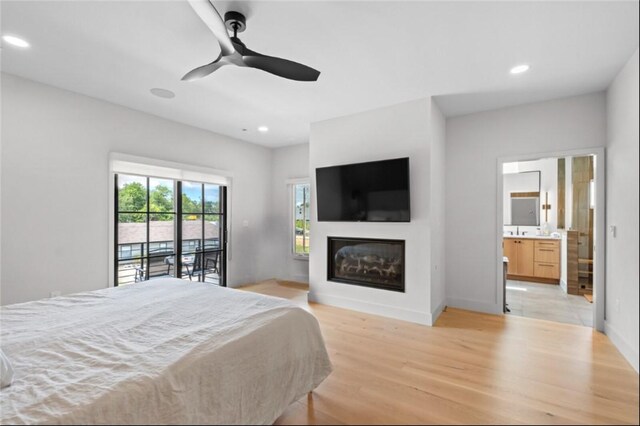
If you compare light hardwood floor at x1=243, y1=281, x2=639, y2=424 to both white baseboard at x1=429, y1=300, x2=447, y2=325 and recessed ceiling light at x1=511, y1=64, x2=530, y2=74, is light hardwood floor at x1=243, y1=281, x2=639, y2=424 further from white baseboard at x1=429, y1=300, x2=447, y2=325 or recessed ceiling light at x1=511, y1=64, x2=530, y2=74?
recessed ceiling light at x1=511, y1=64, x2=530, y2=74

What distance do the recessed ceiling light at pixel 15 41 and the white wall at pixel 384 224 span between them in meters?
2.88

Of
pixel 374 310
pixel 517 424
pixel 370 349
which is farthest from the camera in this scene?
pixel 374 310

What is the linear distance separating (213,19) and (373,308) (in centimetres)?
324

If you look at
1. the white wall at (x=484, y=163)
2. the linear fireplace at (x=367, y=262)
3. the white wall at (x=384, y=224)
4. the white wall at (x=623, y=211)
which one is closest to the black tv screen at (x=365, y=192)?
the white wall at (x=384, y=224)

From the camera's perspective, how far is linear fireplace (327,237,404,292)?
349cm

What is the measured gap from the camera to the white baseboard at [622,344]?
2.15 meters

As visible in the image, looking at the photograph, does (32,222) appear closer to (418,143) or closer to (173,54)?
(173,54)

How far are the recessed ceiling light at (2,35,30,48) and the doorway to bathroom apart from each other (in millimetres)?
4783

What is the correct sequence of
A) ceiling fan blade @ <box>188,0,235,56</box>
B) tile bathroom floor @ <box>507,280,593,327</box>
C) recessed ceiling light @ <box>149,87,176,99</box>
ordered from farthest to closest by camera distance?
tile bathroom floor @ <box>507,280,593,327</box>, recessed ceiling light @ <box>149,87,176,99</box>, ceiling fan blade @ <box>188,0,235,56</box>

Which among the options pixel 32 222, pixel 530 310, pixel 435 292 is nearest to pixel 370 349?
pixel 435 292

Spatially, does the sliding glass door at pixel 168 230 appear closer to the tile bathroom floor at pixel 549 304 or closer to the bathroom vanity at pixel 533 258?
the tile bathroom floor at pixel 549 304

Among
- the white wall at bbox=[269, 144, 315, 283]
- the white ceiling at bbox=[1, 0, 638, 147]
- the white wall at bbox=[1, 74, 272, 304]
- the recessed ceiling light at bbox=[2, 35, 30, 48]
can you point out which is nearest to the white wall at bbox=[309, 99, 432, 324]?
the white ceiling at bbox=[1, 0, 638, 147]

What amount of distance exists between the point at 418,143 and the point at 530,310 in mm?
2662

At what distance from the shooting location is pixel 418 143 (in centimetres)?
331
